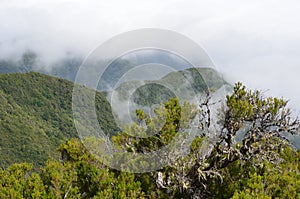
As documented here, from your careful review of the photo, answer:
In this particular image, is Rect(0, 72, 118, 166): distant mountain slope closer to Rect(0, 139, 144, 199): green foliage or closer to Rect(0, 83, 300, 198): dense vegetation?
Rect(0, 139, 144, 199): green foliage

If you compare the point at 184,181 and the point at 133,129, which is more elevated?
the point at 133,129

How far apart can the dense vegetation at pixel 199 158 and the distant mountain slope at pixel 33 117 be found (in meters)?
87.9

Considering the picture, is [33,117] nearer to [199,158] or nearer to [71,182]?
[71,182]

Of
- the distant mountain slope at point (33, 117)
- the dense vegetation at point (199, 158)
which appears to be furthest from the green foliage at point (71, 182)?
the distant mountain slope at point (33, 117)

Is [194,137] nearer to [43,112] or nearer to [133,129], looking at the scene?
[133,129]

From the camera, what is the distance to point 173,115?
1314 centimetres

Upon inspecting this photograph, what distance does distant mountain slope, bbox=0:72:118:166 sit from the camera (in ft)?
350

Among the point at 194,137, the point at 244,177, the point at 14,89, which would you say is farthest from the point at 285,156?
the point at 14,89

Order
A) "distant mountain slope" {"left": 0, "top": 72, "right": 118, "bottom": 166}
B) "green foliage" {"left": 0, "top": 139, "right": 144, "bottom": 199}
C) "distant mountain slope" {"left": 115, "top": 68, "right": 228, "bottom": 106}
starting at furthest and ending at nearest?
"distant mountain slope" {"left": 0, "top": 72, "right": 118, "bottom": 166}, "distant mountain slope" {"left": 115, "top": 68, "right": 228, "bottom": 106}, "green foliage" {"left": 0, "top": 139, "right": 144, "bottom": 199}

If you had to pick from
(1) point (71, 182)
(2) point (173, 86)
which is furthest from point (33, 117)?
(2) point (173, 86)

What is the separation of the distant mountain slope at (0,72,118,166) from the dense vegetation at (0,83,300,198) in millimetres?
87886

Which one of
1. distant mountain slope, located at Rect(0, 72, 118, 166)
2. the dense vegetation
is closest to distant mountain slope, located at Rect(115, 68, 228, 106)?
the dense vegetation

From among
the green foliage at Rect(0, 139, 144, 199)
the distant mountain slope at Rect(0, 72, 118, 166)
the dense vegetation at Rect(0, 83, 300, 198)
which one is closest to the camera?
the green foliage at Rect(0, 139, 144, 199)

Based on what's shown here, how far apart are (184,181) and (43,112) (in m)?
139
